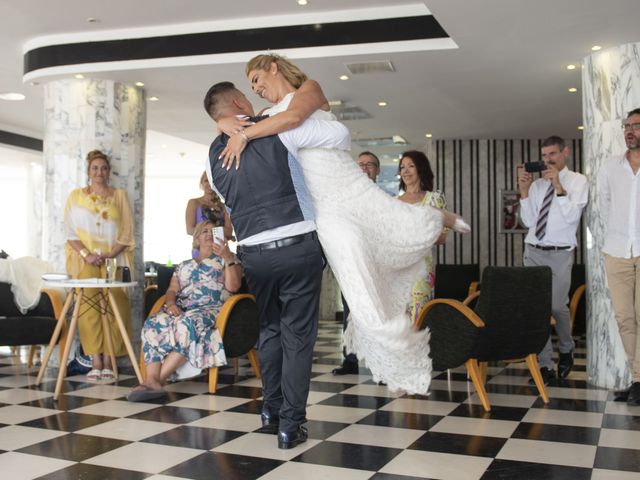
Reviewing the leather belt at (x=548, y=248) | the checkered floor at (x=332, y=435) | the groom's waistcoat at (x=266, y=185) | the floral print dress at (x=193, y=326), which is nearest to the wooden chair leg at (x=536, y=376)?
the checkered floor at (x=332, y=435)

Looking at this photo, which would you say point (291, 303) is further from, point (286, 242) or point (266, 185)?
point (266, 185)

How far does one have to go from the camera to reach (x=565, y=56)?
227 inches

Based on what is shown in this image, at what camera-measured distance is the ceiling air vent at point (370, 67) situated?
5.98m

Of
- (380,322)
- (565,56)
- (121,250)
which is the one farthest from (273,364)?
(565,56)

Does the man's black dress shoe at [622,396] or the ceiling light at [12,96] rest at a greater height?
the ceiling light at [12,96]

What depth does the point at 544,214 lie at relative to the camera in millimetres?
5043

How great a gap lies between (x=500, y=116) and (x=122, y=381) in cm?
581

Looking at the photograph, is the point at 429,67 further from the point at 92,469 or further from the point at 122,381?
the point at 92,469

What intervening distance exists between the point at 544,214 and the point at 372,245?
264 cm

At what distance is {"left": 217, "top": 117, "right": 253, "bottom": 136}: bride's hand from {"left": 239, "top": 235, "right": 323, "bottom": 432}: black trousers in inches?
19.9

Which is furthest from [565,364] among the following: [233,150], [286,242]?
[233,150]

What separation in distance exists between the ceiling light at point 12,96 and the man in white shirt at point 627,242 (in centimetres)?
676

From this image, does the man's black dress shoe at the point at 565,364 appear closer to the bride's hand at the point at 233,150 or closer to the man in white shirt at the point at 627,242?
the man in white shirt at the point at 627,242

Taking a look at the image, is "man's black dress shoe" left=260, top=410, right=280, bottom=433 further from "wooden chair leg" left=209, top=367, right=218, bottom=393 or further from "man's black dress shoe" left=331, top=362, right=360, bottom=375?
"man's black dress shoe" left=331, top=362, right=360, bottom=375
